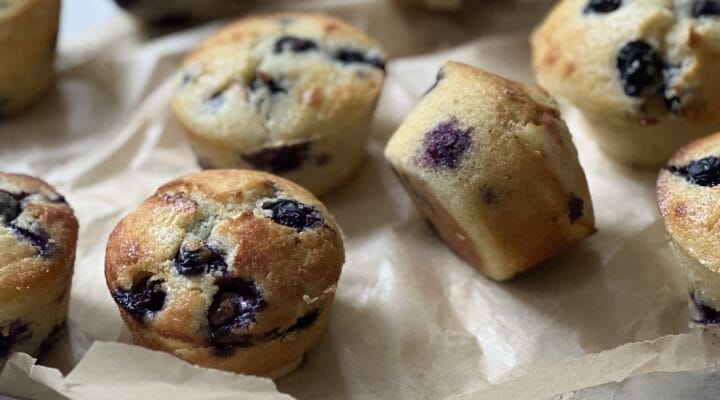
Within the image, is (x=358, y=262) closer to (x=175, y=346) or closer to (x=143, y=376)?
(x=175, y=346)

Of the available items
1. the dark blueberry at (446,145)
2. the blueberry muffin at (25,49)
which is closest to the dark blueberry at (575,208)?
the dark blueberry at (446,145)

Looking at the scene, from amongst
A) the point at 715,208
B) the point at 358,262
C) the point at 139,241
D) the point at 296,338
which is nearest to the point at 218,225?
the point at 139,241

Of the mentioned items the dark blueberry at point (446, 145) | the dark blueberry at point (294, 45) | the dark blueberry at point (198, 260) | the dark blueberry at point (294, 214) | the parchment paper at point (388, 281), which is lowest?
the parchment paper at point (388, 281)

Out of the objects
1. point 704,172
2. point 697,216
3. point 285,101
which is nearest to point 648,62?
point 704,172

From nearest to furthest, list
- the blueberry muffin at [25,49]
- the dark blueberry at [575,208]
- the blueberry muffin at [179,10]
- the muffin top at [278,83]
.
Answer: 1. the dark blueberry at [575,208]
2. the muffin top at [278,83]
3. the blueberry muffin at [25,49]
4. the blueberry muffin at [179,10]

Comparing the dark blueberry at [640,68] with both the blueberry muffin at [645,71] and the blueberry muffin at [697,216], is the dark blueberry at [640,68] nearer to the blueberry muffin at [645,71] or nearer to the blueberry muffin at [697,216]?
the blueberry muffin at [645,71]

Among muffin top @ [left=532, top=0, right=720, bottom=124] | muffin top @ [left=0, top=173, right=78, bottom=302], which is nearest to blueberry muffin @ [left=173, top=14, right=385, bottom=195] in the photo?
muffin top @ [left=0, top=173, right=78, bottom=302]
